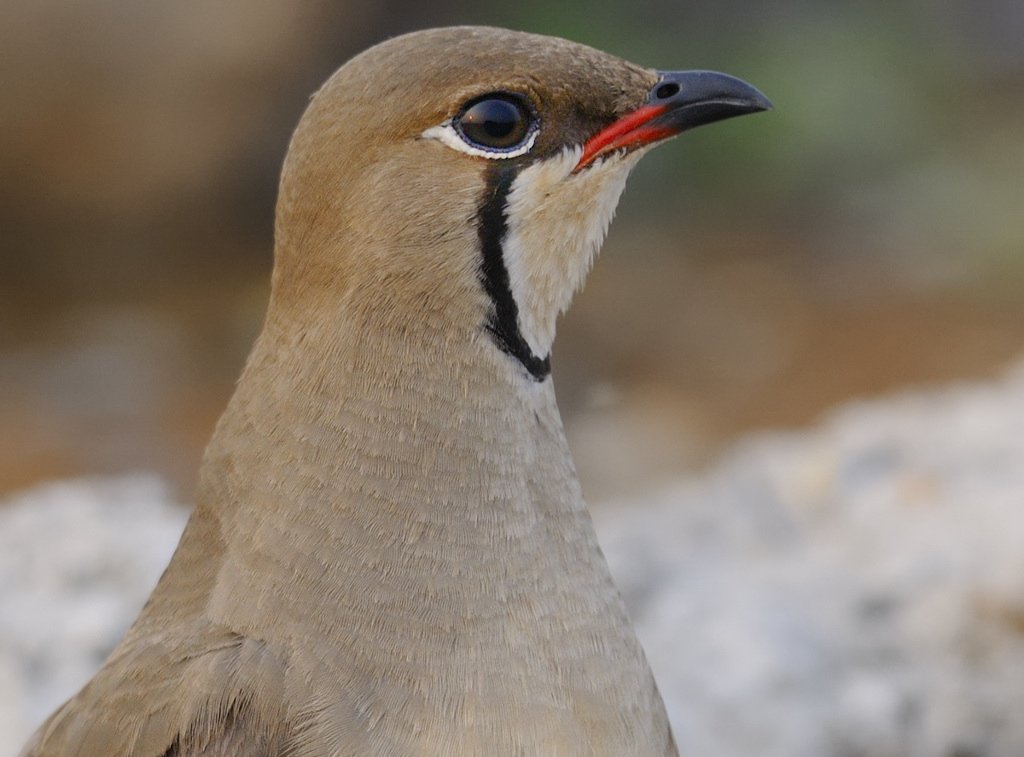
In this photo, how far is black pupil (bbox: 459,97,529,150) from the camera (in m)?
2.47

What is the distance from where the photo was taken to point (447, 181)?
2.49m

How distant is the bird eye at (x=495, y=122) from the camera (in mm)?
2475

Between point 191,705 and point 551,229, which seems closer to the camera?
point 191,705

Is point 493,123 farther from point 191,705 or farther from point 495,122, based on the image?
point 191,705

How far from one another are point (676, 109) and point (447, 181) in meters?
0.48

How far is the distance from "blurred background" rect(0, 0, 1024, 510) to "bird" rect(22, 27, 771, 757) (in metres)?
5.10

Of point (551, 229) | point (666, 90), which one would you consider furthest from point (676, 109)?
point (551, 229)

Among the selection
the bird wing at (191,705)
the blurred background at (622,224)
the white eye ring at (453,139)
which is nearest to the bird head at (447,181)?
the white eye ring at (453,139)

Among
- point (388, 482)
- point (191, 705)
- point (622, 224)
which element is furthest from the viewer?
point (622, 224)

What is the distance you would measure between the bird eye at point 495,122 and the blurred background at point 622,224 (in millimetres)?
5211

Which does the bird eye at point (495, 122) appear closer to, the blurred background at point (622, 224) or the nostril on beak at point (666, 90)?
the nostril on beak at point (666, 90)

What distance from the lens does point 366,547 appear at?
2408 mm

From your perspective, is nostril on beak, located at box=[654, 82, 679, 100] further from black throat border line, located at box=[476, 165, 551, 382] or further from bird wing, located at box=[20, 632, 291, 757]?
bird wing, located at box=[20, 632, 291, 757]

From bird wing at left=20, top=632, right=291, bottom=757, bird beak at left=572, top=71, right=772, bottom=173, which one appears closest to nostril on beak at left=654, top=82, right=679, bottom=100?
bird beak at left=572, top=71, right=772, bottom=173
